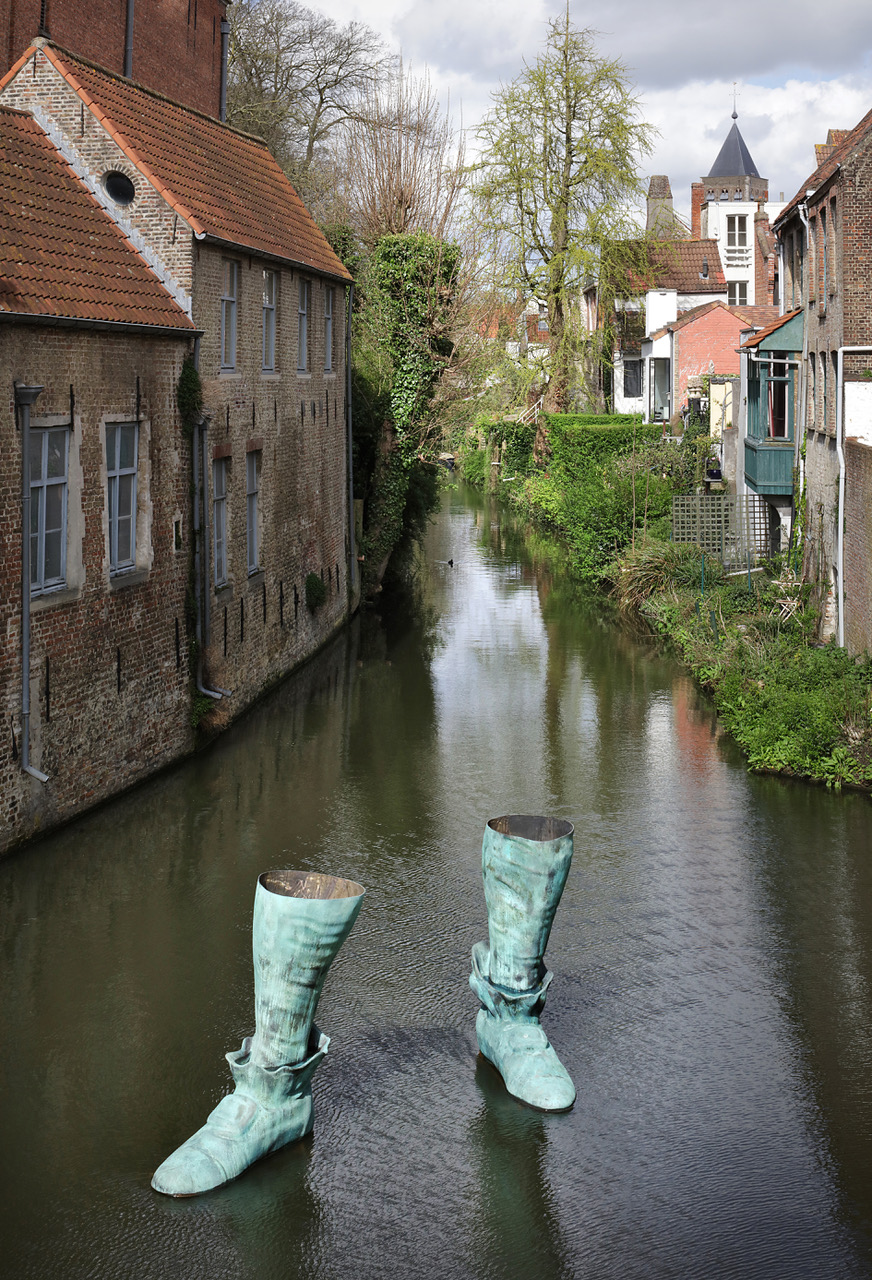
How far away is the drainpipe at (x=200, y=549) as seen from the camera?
1452cm

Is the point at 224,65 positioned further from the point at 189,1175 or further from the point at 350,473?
the point at 189,1175

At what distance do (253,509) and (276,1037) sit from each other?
1190 cm

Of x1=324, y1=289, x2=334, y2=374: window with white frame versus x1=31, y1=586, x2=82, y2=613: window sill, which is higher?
x1=324, y1=289, x2=334, y2=374: window with white frame

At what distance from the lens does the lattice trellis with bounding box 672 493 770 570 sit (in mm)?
24766

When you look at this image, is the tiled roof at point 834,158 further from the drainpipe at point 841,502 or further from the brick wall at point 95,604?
the brick wall at point 95,604

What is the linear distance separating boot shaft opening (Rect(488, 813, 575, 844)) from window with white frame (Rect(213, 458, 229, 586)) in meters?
8.80

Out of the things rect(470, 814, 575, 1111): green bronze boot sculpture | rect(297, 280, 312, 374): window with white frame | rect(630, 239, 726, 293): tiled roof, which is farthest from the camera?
rect(630, 239, 726, 293): tiled roof

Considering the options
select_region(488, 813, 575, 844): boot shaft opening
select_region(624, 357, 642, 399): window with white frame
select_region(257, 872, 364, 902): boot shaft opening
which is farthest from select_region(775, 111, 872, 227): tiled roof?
select_region(624, 357, 642, 399): window with white frame

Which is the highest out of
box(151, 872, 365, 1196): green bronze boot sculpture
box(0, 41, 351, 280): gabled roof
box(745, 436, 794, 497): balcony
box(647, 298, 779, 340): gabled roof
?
box(647, 298, 779, 340): gabled roof

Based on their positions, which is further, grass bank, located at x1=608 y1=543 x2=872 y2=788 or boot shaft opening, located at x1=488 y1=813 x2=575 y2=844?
grass bank, located at x1=608 y1=543 x2=872 y2=788

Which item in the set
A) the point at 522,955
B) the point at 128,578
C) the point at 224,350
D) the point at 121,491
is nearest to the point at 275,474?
the point at 224,350

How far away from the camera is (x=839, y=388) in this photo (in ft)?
60.0

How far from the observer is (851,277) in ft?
60.5

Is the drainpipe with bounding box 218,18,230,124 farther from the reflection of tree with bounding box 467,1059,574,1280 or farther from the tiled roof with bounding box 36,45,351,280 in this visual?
the reflection of tree with bounding box 467,1059,574,1280
